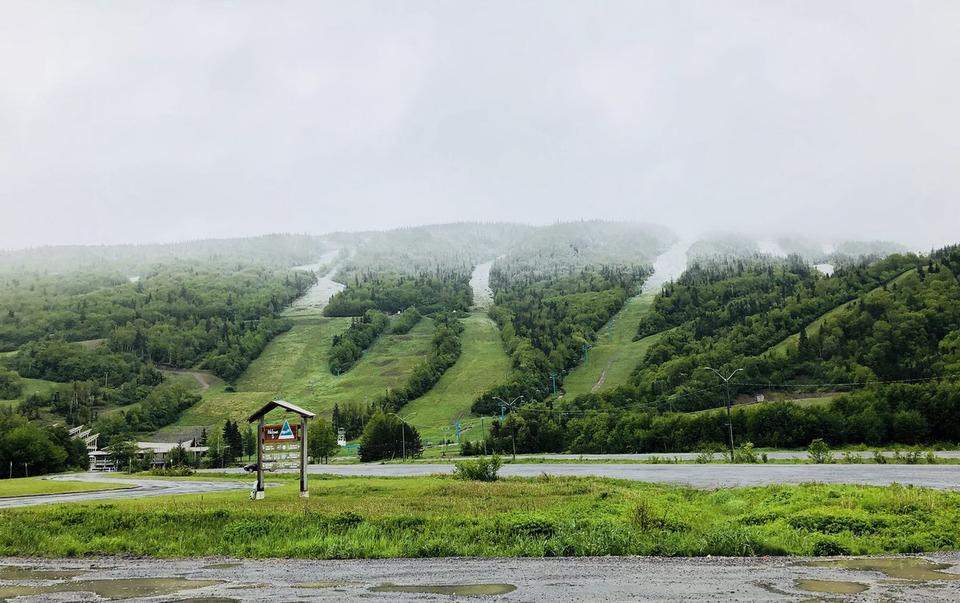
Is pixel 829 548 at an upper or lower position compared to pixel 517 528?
lower

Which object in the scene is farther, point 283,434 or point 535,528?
point 283,434

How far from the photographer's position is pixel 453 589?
13469 millimetres

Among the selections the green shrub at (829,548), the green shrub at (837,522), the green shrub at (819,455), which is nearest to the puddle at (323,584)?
the green shrub at (829,548)

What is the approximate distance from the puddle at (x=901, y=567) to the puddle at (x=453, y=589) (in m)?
7.35

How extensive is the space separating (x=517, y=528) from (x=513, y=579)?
5982 mm

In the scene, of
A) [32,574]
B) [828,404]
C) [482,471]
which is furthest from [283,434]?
[828,404]

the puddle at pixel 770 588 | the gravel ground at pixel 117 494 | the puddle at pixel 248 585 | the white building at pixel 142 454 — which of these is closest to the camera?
the puddle at pixel 770 588

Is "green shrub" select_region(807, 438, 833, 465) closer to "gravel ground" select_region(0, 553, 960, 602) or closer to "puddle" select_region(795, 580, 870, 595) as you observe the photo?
"gravel ground" select_region(0, 553, 960, 602)

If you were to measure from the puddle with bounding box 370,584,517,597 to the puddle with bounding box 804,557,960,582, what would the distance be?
24.1 ft

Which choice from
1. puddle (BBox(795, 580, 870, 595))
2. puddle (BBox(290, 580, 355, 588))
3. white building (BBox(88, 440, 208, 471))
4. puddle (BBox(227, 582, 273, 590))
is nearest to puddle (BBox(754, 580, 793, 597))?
puddle (BBox(795, 580, 870, 595))

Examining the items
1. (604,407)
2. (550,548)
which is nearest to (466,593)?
(550,548)

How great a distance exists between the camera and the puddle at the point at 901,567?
1358cm

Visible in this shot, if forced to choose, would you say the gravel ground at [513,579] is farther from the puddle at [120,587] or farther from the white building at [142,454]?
the white building at [142,454]

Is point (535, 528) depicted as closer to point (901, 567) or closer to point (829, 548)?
point (829, 548)
